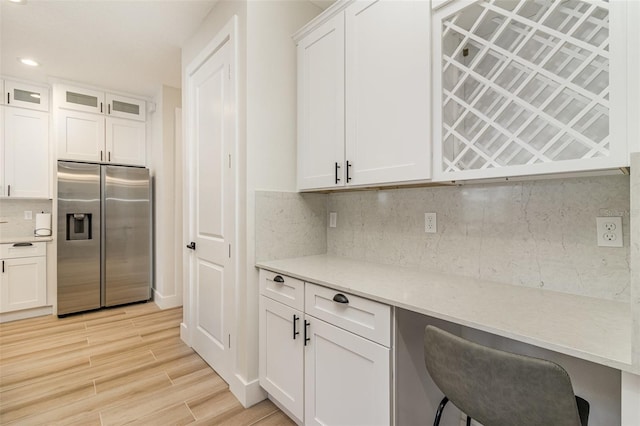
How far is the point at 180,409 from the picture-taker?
6.06 ft

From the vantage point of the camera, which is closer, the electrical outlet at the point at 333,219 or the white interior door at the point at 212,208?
the white interior door at the point at 212,208

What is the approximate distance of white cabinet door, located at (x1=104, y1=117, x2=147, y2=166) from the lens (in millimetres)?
3770

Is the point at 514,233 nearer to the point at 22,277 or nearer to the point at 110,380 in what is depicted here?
the point at 110,380

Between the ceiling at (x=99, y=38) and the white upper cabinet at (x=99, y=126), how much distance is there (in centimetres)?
22

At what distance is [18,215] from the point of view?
3578mm

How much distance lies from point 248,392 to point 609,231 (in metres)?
1.99

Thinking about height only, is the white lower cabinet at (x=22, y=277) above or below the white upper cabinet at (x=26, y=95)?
below

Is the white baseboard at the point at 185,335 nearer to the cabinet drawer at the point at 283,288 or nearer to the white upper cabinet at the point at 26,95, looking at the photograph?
the cabinet drawer at the point at 283,288

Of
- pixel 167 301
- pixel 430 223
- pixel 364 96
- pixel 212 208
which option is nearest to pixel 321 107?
pixel 364 96

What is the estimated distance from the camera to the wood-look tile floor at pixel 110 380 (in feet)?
5.87

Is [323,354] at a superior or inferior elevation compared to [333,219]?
inferior

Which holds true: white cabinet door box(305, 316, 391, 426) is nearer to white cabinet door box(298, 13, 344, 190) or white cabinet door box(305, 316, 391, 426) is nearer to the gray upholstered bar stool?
the gray upholstered bar stool

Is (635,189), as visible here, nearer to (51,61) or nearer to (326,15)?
(326,15)

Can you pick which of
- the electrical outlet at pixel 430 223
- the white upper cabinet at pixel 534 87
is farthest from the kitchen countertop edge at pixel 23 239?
the white upper cabinet at pixel 534 87
